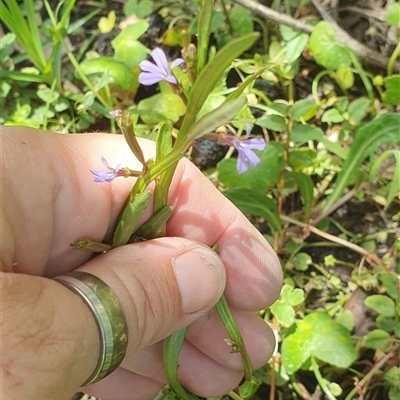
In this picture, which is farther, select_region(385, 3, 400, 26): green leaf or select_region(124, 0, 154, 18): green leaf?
select_region(124, 0, 154, 18): green leaf

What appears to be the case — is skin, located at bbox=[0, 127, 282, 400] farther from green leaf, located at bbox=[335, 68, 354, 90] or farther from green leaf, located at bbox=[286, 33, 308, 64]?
green leaf, located at bbox=[335, 68, 354, 90]

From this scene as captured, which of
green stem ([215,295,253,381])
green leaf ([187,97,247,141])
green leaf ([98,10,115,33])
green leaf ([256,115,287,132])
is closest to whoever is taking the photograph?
green leaf ([187,97,247,141])

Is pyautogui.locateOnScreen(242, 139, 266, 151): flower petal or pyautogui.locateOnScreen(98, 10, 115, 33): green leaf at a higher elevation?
pyautogui.locateOnScreen(242, 139, 266, 151): flower petal

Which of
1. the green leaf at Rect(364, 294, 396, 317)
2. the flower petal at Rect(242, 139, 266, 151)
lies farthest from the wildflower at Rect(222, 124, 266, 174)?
the green leaf at Rect(364, 294, 396, 317)

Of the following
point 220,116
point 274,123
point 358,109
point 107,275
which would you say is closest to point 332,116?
point 358,109

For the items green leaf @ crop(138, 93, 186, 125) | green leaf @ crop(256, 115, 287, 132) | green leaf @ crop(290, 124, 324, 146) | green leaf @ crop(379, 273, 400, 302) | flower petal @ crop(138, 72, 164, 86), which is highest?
flower petal @ crop(138, 72, 164, 86)

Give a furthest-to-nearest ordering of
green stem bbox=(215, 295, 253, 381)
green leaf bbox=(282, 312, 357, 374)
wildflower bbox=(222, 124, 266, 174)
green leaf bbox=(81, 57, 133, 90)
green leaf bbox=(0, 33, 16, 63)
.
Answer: green leaf bbox=(0, 33, 16, 63)
green leaf bbox=(81, 57, 133, 90)
green leaf bbox=(282, 312, 357, 374)
green stem bbox=(215, 295, 253, 381)
wildflower bbox=(222, 124, 266, 174)
